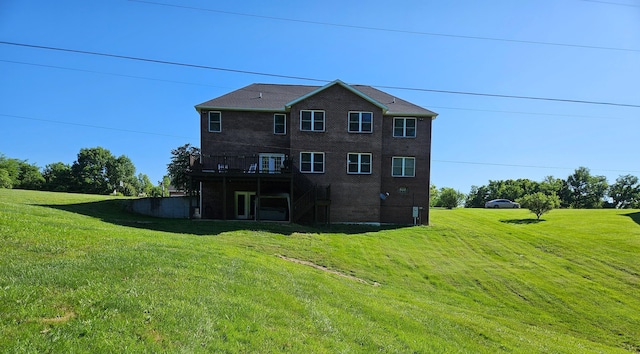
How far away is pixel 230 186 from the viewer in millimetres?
23828

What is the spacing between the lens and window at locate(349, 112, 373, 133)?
24.0m

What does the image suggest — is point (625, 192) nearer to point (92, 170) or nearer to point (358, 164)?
point (358, 164)

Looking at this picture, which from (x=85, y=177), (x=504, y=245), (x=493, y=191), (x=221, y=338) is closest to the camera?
(x=221, y=338)

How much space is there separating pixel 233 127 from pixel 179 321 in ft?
67.0

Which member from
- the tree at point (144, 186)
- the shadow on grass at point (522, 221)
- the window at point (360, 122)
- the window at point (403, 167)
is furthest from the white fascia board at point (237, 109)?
Result: the tree at point (144, 186)

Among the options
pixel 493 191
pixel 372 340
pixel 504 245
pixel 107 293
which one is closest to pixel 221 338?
pixel 107 293

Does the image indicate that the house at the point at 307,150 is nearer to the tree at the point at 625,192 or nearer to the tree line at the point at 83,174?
the tree line at the point at 83,174

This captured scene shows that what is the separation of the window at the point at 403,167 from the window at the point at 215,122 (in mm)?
12776

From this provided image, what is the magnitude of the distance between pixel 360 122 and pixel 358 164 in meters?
2.98

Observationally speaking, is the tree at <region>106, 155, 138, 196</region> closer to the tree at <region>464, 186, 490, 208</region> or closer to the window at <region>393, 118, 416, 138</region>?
the window at <region>393, 118, 416, 138</region>

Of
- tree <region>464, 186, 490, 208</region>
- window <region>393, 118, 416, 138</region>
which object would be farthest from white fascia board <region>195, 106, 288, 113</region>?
tree <region>464, 186, 490, 208</region>

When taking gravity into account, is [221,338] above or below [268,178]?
below

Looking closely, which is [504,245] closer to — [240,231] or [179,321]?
[240,231]

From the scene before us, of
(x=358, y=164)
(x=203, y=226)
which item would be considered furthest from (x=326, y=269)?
(x=358, y=164)
